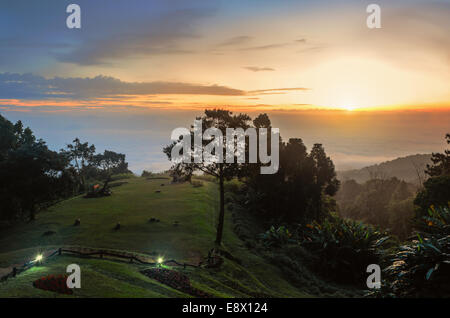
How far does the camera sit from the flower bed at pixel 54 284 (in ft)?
50.9

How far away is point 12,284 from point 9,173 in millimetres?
24716

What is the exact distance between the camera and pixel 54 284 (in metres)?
16.0

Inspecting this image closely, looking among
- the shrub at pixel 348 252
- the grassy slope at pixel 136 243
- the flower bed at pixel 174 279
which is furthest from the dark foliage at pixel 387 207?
the flower bed at pixel 174 279

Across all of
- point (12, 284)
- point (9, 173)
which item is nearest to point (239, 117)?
point (12, 284)

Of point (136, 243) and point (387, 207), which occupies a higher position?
point (136, 243)

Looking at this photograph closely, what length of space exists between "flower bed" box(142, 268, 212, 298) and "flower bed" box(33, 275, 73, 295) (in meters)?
5.35

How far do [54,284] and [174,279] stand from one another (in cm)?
646

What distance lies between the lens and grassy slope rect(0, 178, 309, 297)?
18.0m

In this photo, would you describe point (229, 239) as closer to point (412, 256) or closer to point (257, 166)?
point (257, 166)

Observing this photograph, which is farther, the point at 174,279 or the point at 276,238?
the point at 276,238

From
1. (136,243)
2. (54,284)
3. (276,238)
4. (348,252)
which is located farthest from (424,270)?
(136,243)

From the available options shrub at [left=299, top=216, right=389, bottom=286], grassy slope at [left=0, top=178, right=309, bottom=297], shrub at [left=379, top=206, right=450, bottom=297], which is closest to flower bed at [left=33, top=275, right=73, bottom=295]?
grassy slope at [left=0, top=178, right=309, bottom=297]

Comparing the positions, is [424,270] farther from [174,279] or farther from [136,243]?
[136,243]

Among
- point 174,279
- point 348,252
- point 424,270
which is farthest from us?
point 348,252
